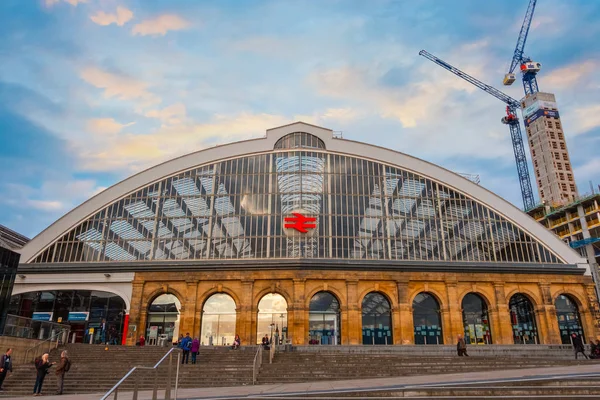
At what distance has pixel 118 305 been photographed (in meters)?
36.7

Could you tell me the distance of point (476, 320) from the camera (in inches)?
1494

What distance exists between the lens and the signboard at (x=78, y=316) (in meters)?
36.2

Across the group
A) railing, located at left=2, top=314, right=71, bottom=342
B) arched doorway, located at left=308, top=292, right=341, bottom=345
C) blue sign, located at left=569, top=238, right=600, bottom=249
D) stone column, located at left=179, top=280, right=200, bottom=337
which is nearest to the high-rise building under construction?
blue sign, located at left=569, top=238, right=600, bottom=249

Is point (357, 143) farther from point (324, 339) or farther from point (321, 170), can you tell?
point (324, 339)

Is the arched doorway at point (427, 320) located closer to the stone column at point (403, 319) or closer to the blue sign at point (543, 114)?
the stone column at point (403, 319)

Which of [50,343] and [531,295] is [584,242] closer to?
[531,295]

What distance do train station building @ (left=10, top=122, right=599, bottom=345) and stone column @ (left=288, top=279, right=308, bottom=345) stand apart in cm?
12

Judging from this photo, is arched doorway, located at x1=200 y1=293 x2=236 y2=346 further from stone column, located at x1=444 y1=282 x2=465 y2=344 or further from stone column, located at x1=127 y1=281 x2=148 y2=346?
stone column, located at x1=444 y1=282 x2=465 y2=344

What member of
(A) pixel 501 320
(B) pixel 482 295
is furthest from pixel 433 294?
(A) pixel 501 320

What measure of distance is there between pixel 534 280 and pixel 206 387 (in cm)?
3218

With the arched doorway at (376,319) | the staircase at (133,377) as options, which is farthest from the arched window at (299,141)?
the staircase at (133,377)

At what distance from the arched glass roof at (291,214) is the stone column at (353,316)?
2.76 meters

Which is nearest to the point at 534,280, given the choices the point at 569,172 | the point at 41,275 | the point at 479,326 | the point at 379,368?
the point at 479,326

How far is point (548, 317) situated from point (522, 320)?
2.11 m
